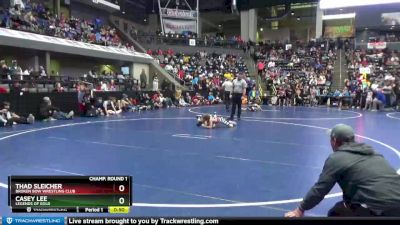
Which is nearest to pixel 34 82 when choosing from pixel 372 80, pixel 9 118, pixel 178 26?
pixel 9 118

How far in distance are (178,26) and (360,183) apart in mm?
34009

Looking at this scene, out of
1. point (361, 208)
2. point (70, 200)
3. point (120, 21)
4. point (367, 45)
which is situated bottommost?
point (361, 208)

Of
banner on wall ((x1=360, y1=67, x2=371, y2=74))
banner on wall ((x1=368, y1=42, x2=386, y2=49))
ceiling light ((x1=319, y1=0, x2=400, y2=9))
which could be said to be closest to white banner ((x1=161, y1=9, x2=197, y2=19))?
ceiling light ((x1=319, y1=0, x2=400, y2=9))

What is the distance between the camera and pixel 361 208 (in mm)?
2777

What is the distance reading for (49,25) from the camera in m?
24.1

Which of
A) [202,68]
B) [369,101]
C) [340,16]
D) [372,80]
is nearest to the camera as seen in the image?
[369,101]

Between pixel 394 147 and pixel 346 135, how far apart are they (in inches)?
260

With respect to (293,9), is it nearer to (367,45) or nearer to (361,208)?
(367,45)

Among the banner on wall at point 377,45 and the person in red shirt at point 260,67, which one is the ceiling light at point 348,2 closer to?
the banner on wall at point 377,45

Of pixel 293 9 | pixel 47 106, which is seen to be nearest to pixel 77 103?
pixel 47 106

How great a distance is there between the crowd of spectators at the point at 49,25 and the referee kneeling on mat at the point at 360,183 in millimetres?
20493

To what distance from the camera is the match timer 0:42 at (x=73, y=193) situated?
187cm

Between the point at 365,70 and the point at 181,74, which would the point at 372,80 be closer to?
the point at 365,70

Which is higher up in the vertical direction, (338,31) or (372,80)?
(338,31)
